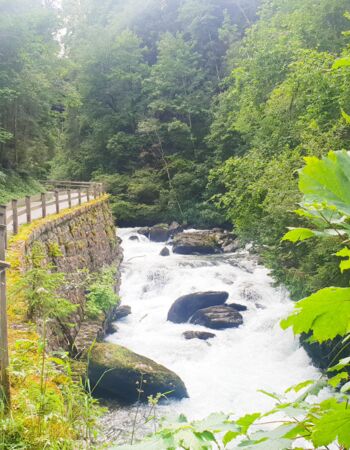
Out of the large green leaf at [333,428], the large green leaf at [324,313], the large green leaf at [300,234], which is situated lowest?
the large green leaf at [333,428]

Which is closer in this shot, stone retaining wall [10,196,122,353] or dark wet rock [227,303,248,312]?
stone retaining wall [10,196,122,353]

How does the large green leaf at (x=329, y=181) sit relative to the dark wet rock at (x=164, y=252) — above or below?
above

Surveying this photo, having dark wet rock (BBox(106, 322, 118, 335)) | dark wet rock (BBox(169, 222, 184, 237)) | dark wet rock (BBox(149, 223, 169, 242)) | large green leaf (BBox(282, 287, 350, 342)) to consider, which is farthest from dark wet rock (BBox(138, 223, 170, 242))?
large green leaf (BBox(282, 287, 350, 342))

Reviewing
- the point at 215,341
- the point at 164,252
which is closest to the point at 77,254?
the point at 215,341

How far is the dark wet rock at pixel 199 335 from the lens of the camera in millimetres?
11531

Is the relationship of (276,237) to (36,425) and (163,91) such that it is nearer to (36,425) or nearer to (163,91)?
(36,425)

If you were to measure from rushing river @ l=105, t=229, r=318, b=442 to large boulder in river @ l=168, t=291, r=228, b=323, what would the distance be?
0.34 meters

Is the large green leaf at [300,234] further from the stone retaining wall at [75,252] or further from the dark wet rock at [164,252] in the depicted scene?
the dark wet rock at [164,252]

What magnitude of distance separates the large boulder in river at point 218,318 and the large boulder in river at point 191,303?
32 cm

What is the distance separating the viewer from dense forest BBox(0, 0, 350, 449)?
10906 millimetres

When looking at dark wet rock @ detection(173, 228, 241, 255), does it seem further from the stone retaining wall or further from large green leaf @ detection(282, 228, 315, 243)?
large green leaf @ detection(282, 228, 315, 243)

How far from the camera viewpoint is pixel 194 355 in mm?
10570

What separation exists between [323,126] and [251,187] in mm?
2493

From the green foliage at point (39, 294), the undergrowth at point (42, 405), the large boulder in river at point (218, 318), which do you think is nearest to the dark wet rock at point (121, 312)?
the large boulder in river at point (218, 318)
